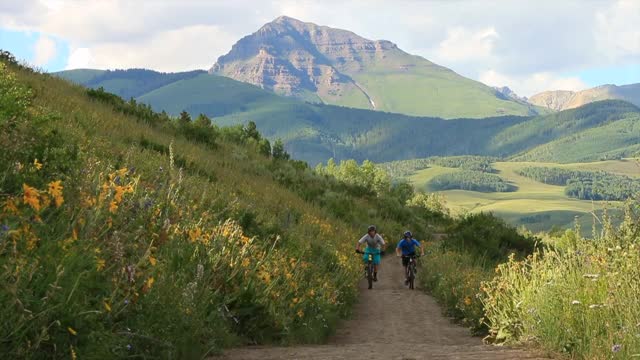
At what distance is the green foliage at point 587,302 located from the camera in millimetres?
6062

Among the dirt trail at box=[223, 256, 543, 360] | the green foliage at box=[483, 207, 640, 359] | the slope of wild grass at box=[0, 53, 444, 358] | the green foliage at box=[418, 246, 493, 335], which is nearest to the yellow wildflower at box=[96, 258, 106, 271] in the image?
the slope of wild grass at box=[0, 53, 444, 358]

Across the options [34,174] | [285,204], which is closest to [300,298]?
[34,174]

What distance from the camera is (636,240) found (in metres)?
7.28

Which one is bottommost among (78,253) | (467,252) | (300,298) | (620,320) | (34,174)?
(467,252)

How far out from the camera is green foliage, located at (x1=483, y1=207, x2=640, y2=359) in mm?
6062

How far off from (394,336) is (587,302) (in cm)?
523

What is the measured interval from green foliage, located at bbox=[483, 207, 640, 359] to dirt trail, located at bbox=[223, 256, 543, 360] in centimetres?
40

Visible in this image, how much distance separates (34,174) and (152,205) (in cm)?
109

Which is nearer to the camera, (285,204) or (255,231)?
(255,231)

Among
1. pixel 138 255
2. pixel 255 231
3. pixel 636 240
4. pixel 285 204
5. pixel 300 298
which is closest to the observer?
pixel 138 255

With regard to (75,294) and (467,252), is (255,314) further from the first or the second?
(467,252)

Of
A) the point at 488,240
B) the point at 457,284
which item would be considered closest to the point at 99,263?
the point at 457,284

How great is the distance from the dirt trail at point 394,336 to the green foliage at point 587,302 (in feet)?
1.31

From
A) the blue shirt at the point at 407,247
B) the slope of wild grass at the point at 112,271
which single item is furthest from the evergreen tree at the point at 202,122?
the slope of wild grass at the point at 112,271
